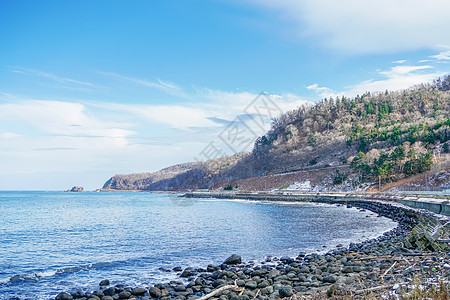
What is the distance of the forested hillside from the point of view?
74375 mm

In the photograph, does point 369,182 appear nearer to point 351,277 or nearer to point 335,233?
point 335,233

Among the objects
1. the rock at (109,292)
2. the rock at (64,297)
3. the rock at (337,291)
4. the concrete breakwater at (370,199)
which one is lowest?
the concrete breakwater at (370,199)

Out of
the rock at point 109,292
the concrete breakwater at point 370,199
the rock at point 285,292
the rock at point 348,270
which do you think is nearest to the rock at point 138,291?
the rock at point 109,292

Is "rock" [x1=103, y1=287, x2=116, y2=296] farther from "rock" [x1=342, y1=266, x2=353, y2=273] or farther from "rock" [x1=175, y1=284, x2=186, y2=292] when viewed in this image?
"rock" [x1=342, y1=266, x2=353, y2=273]

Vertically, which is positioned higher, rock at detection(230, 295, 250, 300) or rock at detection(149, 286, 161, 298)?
rock at detection(230, 295, 250, 300)

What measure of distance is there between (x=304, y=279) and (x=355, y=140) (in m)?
103

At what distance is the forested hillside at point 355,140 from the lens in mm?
74375

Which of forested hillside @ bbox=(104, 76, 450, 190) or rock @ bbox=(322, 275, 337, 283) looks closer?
rock @ bbox=(322, 275, 337, 283)

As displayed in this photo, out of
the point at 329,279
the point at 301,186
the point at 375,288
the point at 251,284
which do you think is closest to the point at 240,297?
the point at 251,284

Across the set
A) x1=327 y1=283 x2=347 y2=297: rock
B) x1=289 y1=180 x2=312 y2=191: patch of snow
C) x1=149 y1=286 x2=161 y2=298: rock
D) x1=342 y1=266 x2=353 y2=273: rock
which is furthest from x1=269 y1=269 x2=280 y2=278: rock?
x1=289 y1=180 x2=312 y2=191: patch of snow

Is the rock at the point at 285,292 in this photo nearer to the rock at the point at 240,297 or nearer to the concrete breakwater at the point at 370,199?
the rock at the point at 240,297

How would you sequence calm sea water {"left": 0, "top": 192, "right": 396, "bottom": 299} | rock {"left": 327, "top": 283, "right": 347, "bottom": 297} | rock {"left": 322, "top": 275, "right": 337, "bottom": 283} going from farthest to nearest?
calm sea water {"left": 0, "top": 192, "right": 396, "bottom": 299} < rock {"left": 322, "top": 275, "right": 337, "bottom": 283} < rock {"left": 327, "top": 283, "right": 347, "bottom": 297}

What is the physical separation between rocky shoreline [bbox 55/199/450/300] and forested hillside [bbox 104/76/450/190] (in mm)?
58274

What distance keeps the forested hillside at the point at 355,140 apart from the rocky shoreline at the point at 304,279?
58274 millimetres
